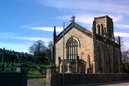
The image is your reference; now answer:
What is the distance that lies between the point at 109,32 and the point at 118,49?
1209 centimetres

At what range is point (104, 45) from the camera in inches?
1359

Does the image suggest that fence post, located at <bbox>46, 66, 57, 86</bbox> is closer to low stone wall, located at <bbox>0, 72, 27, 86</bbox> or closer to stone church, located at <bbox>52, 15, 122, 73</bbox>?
low stone wall, located at <bbox>0, 72, 27, 86</bbox>

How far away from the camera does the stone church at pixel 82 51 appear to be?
29.9 metres

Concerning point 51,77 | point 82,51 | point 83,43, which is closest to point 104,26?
Result: point 83,43

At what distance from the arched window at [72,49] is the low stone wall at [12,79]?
64.3 feet

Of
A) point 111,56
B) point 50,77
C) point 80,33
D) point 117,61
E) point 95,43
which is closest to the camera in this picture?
point 50,77

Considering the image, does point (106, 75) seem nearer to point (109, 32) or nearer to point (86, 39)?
point (86, 39)

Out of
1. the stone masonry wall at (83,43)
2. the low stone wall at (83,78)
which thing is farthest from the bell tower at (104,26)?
the low stone wall at (83,78)

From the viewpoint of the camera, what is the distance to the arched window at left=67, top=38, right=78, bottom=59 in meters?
33.1

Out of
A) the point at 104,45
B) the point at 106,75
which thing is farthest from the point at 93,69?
the point at 104,45

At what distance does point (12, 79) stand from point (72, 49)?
2112 cm

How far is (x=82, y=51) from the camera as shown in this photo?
104 ft

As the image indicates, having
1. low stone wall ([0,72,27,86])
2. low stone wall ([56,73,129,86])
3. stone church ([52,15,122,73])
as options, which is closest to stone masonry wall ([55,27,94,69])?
stone church ([52,15,122,73])

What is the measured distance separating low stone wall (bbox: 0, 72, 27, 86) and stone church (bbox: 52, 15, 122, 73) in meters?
13.1
